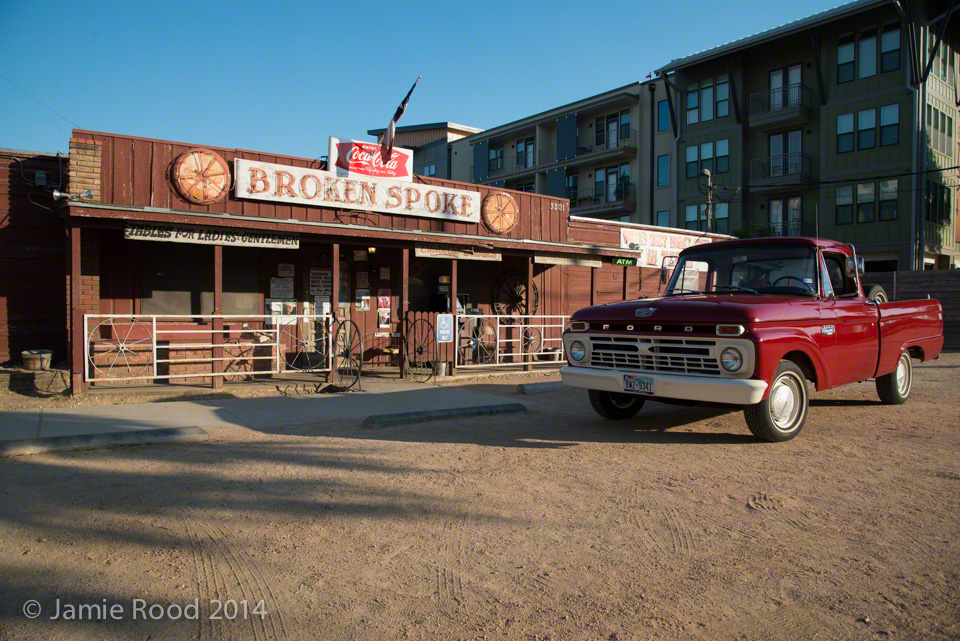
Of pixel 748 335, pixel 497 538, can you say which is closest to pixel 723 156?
pixel 748 335

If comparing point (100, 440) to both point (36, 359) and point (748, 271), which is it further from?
point (748, 271)

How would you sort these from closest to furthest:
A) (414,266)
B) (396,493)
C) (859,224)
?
(396,493) < (414,266) < (859,224)

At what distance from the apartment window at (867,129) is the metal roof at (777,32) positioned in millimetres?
4290

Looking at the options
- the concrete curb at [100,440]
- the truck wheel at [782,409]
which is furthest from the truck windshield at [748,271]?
the concrete curb at [100,440]

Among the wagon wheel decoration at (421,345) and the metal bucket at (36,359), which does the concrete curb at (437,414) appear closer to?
the wagon wheel decoration at (421,345)

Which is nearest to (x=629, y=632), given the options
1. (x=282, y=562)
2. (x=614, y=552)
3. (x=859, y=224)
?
(x=614, y=552)

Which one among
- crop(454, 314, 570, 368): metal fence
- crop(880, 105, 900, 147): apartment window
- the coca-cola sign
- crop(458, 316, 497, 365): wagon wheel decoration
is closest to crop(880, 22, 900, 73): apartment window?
crop(880, 105, 900, 147): apartment window

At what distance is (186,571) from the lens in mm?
3523

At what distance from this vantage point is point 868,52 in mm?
28469

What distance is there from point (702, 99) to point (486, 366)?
26406 mm

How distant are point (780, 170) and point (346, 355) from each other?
2741 cm

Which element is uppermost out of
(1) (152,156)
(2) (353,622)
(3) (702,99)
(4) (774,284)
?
(3) (702,99)

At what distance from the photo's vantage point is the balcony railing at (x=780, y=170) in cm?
3032

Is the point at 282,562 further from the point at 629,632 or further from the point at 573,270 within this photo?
the point at 573,270
